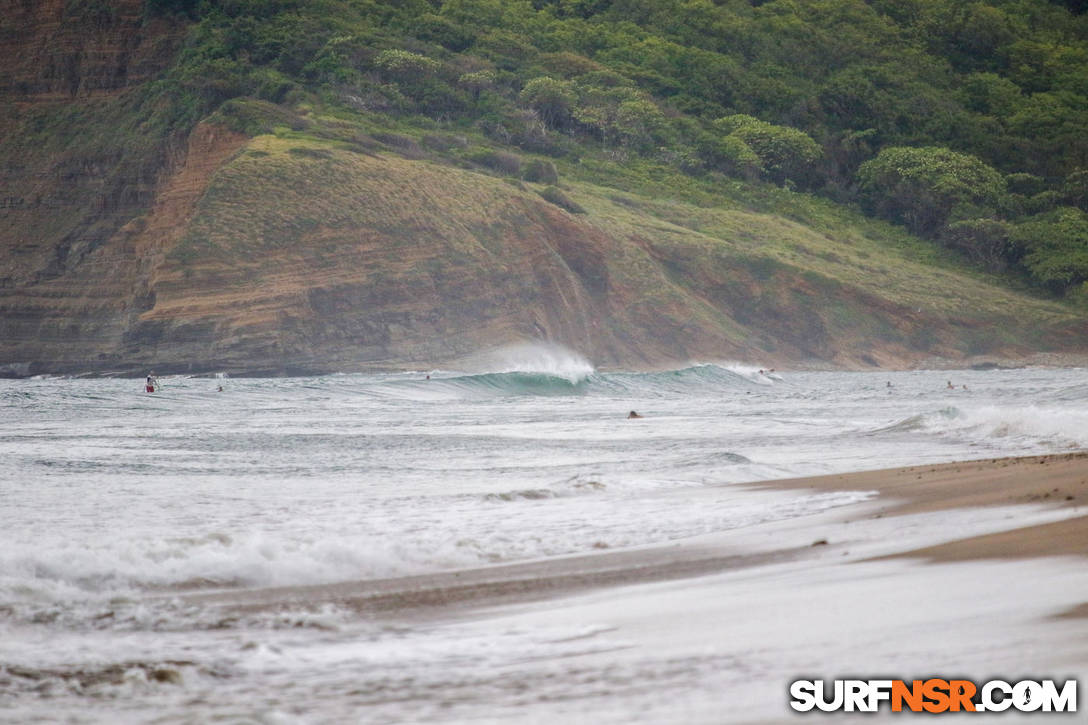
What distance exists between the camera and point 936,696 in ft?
13.1

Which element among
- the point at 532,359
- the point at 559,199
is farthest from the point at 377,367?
the point at 559,199

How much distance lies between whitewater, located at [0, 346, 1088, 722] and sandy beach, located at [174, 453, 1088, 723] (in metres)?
0.31

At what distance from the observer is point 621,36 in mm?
108875

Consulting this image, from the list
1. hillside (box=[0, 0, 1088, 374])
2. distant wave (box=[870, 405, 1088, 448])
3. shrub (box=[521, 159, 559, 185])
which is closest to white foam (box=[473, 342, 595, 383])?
hillside (box=[0, 0, 1088, 374])

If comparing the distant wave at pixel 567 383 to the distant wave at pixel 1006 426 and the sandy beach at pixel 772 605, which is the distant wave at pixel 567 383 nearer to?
the distant wave at pixel 1006 426

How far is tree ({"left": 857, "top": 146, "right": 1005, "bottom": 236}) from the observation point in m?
88.8

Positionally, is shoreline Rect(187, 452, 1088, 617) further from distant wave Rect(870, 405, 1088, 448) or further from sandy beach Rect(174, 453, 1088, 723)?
distant wave Rect(870, 405, 1088, 448)

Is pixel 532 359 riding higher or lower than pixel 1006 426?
lower

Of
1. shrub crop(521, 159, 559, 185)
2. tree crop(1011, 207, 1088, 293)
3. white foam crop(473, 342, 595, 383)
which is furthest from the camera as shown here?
tree crop(1011, 207, 1088, 293)

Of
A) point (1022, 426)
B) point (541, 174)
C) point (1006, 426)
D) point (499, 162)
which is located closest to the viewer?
point (1022, 426)

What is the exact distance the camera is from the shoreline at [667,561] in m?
6.77

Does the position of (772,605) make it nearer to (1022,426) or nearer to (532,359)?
(1022,426)

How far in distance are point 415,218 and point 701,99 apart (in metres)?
44.9

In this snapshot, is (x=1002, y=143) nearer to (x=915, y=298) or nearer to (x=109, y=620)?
(x=915, y=298)
